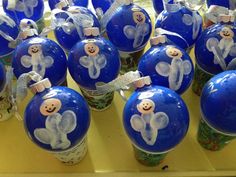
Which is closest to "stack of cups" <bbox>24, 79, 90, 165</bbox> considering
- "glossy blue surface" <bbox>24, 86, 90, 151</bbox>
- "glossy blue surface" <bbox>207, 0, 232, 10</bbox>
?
"glossy blue surface" <bbox>24, 86, 90, 151</bbox>

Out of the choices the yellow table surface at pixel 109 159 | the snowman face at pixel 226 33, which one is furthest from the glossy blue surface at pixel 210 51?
the yellow table surface at pixel 109 159

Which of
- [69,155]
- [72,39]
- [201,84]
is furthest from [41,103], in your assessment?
[201,84]

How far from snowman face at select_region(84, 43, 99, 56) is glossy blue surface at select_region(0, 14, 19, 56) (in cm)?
21

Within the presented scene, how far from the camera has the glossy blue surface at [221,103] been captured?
0.47 m

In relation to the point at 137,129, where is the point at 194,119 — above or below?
below

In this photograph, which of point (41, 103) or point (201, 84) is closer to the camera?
point (41, 103)

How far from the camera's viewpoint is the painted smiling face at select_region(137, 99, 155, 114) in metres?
0.47

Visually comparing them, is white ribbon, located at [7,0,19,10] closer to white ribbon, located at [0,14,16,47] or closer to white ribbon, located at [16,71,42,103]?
white ribbon, located at [0,14,16,47]

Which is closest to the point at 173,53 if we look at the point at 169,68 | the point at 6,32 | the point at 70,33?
the point at 169,68

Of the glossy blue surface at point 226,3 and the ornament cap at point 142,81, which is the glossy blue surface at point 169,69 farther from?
the glossy blue surface at point 226,3

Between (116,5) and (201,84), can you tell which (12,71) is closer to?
(116,5)

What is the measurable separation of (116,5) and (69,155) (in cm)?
33

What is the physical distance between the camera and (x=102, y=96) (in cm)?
62

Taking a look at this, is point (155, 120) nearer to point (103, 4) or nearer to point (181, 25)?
point (181, 25)
